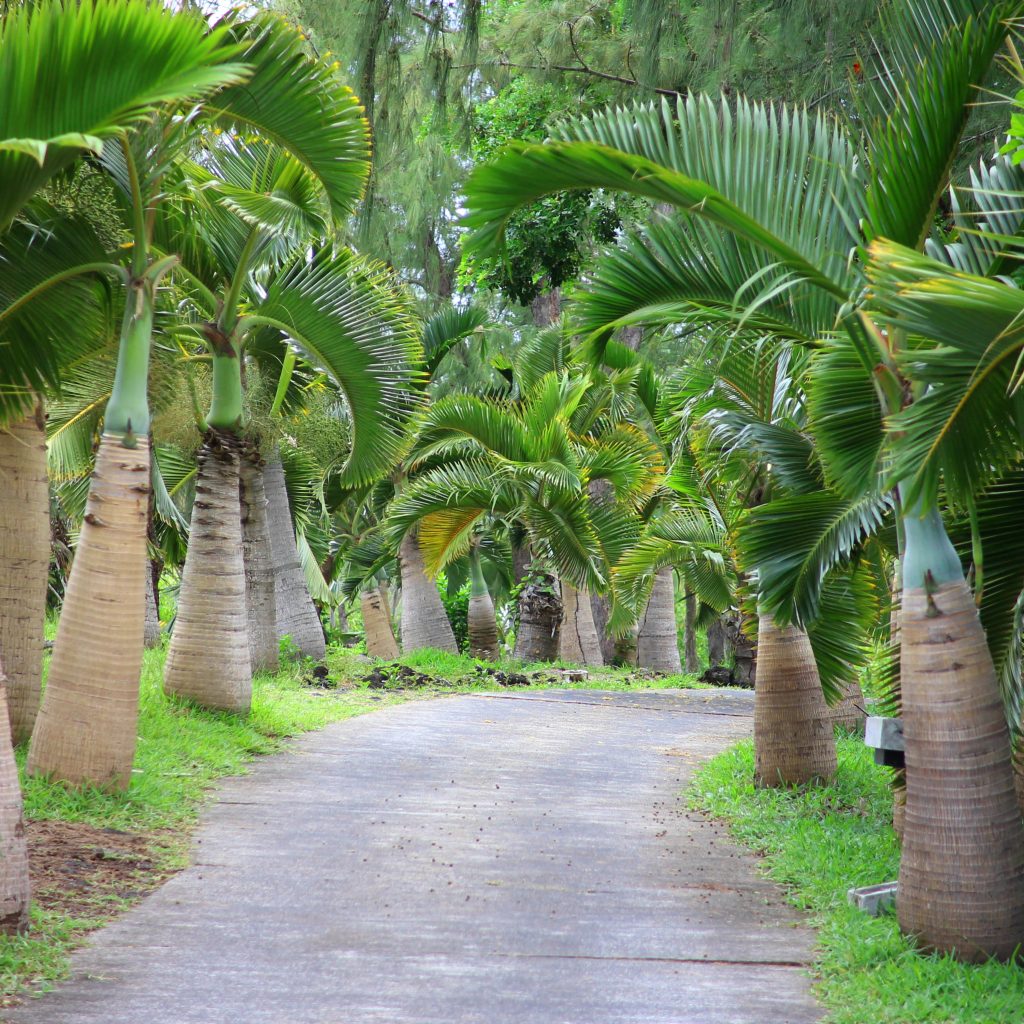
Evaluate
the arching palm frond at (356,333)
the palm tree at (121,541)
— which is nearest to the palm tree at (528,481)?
the arching palm frond at (356,333)

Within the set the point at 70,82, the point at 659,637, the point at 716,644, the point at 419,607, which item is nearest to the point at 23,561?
the point at 70,82

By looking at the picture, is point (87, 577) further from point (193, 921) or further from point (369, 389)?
point (369, 389)

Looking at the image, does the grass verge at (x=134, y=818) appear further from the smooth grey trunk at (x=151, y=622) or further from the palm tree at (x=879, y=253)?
the smooth grey trunk at (x=151, y=622)

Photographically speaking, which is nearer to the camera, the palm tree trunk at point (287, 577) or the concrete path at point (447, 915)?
the concrete path at point (447, 915)

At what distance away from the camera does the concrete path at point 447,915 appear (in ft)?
13.7

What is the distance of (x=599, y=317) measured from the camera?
5863 millimetres

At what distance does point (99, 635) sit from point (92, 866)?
155cm

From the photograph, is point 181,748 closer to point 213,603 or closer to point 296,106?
point 213,603

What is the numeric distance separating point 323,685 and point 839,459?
9.05m

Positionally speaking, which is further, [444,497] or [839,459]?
[444,497]

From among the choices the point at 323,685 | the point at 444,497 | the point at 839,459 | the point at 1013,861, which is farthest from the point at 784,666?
the point at 444,497

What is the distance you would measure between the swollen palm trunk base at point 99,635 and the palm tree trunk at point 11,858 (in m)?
2.15

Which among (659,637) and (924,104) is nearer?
(924,104)

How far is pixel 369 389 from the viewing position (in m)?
9.84
